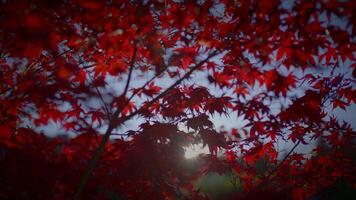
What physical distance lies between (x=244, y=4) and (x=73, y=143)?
297 centimetres

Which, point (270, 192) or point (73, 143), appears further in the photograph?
point (270, 192)

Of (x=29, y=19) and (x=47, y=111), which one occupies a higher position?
(x=29, y=19)

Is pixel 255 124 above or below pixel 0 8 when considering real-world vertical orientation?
below

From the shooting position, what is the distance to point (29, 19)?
124 inches

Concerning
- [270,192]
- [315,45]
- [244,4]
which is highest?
[244,4]

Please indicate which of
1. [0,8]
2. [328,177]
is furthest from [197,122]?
[328,177]

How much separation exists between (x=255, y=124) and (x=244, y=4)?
1.95m

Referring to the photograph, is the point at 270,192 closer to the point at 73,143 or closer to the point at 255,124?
the point at 255,124

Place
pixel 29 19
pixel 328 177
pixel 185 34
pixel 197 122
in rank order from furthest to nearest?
pixel 328 177, pixel 197 122, pixel 185 34, pixel 29 19

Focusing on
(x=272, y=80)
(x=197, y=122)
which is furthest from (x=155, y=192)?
(x=272, y=80)

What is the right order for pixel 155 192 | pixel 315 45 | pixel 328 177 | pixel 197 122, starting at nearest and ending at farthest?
pixel 315 45
pixel 155 192
pixel 197 122
pixel 328 177

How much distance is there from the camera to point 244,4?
144 inches

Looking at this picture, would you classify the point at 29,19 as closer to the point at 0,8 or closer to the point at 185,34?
the point at 0,8

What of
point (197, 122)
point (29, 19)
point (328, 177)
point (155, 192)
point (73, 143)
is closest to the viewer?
point (29, 19)
